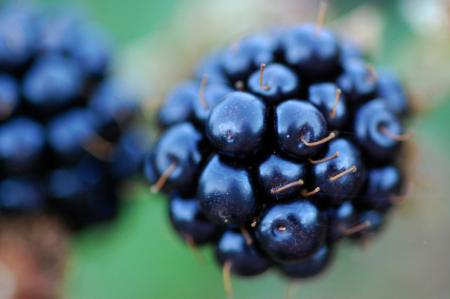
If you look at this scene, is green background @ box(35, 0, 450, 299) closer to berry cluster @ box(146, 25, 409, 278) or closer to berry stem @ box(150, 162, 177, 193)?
berry cluster @ box(146, 25, 409, 278)

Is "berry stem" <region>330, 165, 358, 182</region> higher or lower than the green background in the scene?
higher

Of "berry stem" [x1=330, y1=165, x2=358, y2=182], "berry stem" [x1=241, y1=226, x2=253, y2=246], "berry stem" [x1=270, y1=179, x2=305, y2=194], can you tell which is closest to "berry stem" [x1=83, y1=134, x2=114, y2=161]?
"berry stem" [x1=241, y1=226, x2=253, y2=246]

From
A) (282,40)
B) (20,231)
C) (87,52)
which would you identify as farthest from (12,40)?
(282,40)

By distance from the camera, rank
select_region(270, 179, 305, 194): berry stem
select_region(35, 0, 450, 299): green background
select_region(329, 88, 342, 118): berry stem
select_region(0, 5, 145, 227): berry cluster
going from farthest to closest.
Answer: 1. select_region(35, 0, 450, 299): green background
2. select_region(0, 5, 145, 227): berry cluster
3. select_region(329, 88, 342, 118): berry stem
4. select_region(270, 179, 305, 194): berry stem

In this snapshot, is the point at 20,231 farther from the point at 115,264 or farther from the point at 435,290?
the point at 435,290

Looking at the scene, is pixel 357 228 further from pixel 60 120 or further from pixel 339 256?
pixel 60 120

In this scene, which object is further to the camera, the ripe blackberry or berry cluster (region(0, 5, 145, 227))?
berry cluster (region(0, 5, 145, 227))
